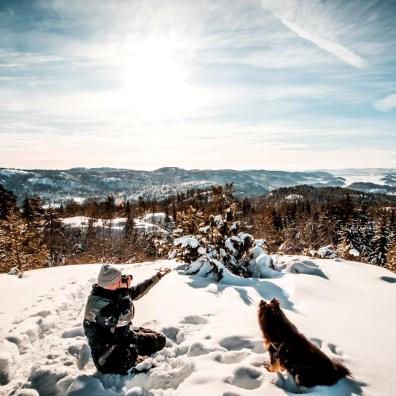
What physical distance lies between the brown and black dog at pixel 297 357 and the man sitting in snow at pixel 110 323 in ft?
6.15

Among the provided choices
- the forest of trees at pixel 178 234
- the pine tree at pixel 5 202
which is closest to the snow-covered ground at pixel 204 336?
the forest of trees at pixel 178 234

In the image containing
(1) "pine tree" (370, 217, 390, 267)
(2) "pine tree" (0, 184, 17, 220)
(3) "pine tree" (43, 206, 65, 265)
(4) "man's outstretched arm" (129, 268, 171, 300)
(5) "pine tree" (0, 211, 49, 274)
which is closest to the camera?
(4) "man's outstretched arm" (129, 268, 171, 300)

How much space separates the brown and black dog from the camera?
3725mm

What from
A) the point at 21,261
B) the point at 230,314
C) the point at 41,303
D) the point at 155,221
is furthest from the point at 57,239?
the point at 155,221

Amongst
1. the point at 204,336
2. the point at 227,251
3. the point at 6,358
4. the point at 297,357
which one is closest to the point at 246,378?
the point at 297,357

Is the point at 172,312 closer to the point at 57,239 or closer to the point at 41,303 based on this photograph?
the point at 41,303

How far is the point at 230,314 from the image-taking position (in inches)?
254

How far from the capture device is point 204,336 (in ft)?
17.4

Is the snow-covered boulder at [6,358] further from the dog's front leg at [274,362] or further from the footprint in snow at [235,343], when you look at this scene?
the dog's front leg at [274,362]

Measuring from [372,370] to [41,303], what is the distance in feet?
22.8

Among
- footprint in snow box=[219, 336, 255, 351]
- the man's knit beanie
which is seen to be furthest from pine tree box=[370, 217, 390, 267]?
the man's knit beanie

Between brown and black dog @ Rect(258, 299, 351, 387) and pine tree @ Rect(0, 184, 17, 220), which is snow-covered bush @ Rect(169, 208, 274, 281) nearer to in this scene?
brown and black dog @ Rect(258, 299, 351, 387)

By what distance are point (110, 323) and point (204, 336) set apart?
5.51 ft

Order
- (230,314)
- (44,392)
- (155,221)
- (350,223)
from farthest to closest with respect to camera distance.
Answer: (155,221) → (350,223) → (230,314) → (44,392)
